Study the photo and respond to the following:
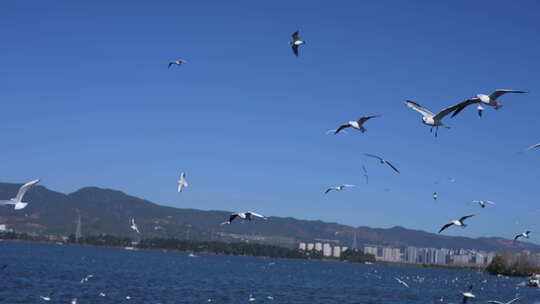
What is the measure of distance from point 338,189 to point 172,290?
35357mm

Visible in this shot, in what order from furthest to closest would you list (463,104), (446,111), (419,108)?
(419,108), (446,111), (463,104)

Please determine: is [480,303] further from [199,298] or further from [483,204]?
[483,204]

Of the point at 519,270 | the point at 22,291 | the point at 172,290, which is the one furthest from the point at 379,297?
the point at 519,270

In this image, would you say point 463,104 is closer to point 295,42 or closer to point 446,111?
point 446,111

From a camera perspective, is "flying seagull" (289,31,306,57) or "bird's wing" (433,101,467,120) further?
"flying seagull" (289,31,306,57)

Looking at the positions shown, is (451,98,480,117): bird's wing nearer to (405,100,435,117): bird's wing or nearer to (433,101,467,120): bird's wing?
(433,101,467,120): bird's wing

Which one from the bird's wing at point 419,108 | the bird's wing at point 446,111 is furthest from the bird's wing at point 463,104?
the bird's wing at point 419,108

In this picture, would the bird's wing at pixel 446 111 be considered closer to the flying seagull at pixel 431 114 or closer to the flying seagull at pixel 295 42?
the flying seagull at pixel 431 114

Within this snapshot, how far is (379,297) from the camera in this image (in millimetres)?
68062

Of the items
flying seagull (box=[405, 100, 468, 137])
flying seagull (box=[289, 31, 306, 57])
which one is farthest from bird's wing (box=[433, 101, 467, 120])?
flying seagull (box=[289, 31, 306, 57])

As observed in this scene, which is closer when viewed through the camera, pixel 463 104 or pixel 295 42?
pixel 463 104

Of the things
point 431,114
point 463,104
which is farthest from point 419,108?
point 463,104

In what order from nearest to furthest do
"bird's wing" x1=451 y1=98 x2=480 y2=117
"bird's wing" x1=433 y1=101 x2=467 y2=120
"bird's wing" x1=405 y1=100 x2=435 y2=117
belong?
"bird's wing" x1=451 y1=98 x2=480 y2=117 → "bird's wing" x1=433 y1=101 x2=467 y2=120 → "bird's wing" x1=405 y1=100 x2=435 y2=117

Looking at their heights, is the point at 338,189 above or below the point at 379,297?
above
